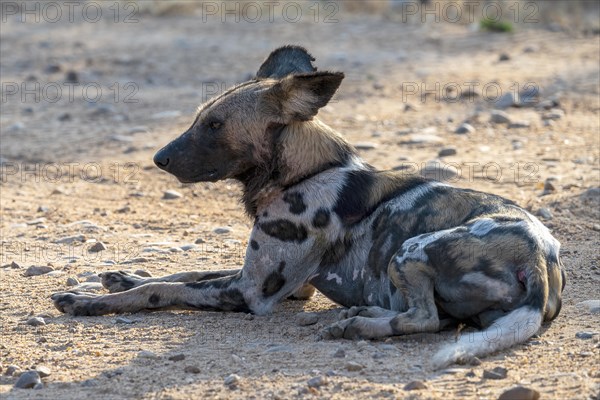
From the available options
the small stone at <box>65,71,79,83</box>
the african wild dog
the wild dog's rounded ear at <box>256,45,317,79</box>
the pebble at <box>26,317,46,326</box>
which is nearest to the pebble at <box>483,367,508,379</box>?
the african wild dog

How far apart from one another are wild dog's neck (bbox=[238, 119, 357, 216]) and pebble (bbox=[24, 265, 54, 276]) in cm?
146

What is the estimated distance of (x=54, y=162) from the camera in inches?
383

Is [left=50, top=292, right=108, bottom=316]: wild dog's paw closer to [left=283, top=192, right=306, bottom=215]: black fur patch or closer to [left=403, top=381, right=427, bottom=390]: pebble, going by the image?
[left=283, top=192, right=306, bottom=215]: black fur patch

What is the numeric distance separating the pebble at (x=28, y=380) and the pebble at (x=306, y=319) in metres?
1.43

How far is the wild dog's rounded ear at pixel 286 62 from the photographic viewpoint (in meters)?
6.47

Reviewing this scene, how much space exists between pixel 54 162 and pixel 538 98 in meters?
4.87

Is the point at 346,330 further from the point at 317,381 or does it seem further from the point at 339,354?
the point at 317,381

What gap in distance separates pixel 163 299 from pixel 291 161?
38.1 inches

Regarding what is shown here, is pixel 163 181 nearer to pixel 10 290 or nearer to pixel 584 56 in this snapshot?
pixel 10 290

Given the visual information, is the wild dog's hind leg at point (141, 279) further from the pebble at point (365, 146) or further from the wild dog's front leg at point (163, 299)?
the pebble at point (365, 146)

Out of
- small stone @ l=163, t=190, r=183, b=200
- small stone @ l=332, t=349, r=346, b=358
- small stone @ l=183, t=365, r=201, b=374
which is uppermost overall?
small stone @ l=332, t=349, r=346, b=358

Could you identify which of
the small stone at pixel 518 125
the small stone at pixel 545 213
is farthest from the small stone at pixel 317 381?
the small stone at pixel 518 125

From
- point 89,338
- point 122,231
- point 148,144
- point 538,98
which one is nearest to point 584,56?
point 538,98

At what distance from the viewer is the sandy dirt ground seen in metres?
4.80
